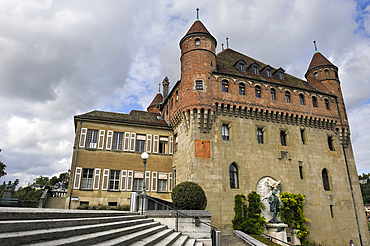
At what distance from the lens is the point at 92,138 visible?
22.6m

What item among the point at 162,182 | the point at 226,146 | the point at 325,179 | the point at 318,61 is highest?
the point at 318,61

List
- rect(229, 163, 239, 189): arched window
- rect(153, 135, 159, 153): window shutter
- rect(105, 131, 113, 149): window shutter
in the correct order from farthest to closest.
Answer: rect(153, 135, 159, 153): window shutter < rect(105, 131, 113, 149): window shutter < rect(229, 163, 239, 189): arched window

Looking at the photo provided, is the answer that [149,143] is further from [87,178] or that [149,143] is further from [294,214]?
[294,214]

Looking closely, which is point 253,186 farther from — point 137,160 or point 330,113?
point 330,113

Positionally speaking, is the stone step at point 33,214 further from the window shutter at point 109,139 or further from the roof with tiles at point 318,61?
the roof with tiles at point 318,61

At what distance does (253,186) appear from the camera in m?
21.4

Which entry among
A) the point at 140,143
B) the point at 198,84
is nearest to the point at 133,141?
the point at 140,143

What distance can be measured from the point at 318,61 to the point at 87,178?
3148 centimetres

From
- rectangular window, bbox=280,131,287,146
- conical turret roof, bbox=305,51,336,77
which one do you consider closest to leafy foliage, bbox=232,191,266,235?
rectangular window, bbox=280,131,287,146

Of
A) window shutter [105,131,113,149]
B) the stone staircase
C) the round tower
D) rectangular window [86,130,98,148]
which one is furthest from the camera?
the round tower

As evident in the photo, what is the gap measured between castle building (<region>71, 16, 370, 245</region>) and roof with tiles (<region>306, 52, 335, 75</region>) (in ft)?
19.1

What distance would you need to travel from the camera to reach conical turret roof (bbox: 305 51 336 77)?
30.7 meters

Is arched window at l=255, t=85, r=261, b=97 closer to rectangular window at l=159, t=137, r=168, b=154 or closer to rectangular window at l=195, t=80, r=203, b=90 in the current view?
rectangular window at l=195, t=80, r=203, b=90

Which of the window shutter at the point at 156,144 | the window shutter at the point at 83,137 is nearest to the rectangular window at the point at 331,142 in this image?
the window shutter at the point at 156,144
